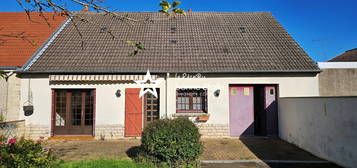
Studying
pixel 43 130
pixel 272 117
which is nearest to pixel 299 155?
pixel 272 117

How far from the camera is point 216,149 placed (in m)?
9.21

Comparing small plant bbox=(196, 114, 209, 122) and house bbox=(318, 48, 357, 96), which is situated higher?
house bbox=(318, 48, 357, 96)

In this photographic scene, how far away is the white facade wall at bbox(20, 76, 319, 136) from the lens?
36.8 feet

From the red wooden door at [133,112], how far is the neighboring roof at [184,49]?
3.99 feet

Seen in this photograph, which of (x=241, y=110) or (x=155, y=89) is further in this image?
(x=241, y=110)

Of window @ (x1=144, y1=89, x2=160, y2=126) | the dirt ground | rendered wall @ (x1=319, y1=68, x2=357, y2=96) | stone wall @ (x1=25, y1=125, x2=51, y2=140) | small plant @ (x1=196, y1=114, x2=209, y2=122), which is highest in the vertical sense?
rendered wall @ (x1=319, y1=68, x2=357, y2=96)

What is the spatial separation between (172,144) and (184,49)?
7.55m

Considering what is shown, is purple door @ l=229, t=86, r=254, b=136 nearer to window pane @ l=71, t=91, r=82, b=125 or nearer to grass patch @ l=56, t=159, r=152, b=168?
grass patch @ l=56, t=159, r=152, b=168

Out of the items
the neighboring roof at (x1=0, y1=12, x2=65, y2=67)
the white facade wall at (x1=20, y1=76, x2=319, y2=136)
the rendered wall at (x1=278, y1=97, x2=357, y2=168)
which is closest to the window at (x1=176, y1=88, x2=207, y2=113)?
the white facade wall at (x1=20, y1=76, x2=319, y2=136)

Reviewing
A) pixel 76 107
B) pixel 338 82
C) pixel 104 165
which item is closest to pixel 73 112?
pixel 76 107

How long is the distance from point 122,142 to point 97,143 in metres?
1.19

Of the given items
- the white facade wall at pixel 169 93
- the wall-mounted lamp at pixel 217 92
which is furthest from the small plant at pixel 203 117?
the wall-mounted lamp at pixel 217 92

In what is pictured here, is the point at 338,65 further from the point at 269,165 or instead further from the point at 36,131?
the point at 36,131

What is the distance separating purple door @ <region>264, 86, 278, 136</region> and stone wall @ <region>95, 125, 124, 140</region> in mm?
7793
